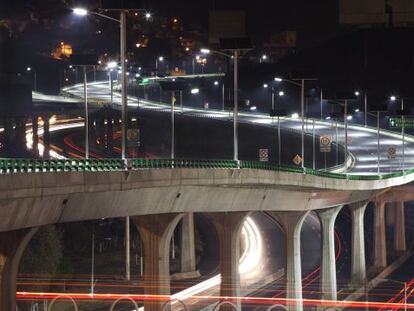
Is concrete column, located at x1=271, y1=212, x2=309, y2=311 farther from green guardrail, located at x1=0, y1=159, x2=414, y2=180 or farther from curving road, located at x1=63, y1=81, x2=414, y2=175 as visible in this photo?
curving road, located at x1=63, y1=81, x2=414, y2=175

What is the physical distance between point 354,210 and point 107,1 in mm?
71006

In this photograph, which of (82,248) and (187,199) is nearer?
(187,199)

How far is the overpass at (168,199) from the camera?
3741cm

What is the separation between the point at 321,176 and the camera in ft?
256

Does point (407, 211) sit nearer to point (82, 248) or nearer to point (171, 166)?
point (82, 248)

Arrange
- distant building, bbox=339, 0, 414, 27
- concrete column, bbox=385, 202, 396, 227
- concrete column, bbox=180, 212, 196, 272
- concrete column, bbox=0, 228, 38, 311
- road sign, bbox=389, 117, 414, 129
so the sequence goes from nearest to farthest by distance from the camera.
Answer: concrete column, bbox=0, 228, 38, 311, distant building, bbox=339, 0, 414, 27, concrete column, bbox=180, 212, 196, 272, road sign, bbox=389, 117, 414, 129, concrete column, bbox=385, 202, 396, 227

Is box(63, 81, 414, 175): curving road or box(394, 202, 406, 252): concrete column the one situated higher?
box(63, 81, 414, 175): curving road

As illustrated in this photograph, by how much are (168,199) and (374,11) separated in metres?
38.1

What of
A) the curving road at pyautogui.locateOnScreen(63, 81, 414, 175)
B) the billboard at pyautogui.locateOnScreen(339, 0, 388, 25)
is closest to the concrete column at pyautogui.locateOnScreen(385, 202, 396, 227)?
the curving road at pyautogui.locateOnScreen(63, 81, 414, 175)

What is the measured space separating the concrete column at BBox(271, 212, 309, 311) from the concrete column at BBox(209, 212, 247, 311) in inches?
350

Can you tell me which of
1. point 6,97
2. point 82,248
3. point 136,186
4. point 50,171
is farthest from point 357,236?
point 50,171

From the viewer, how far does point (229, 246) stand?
71.2 meters

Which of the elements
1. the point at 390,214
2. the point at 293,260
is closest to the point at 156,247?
the point at 293,260

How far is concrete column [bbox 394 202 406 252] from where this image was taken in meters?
127
